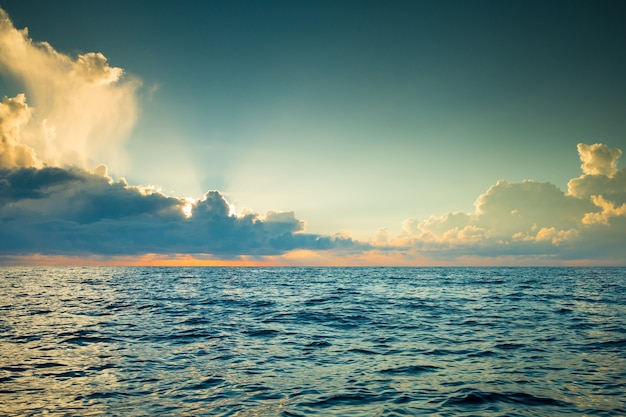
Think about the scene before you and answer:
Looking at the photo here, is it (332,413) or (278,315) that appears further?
(278,315)

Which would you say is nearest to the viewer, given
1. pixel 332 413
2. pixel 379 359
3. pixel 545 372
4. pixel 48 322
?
pixel 332 413

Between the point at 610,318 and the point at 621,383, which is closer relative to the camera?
the point at 621,383

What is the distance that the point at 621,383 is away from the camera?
42.6 feet

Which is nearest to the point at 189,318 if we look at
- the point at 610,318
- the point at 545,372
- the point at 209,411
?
the point at 209,411

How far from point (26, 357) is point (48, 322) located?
11.6 m

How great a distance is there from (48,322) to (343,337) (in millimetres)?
21190

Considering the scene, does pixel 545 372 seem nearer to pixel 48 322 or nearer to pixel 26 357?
pixel 26 357

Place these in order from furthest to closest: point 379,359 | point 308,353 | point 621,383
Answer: point 308,353 < point 379,359 < point 621,383

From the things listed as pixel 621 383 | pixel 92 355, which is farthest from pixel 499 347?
pixel 92 355

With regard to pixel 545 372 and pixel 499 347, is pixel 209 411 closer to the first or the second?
pixel 545 372

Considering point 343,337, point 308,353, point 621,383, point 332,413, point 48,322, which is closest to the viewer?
point 332,413

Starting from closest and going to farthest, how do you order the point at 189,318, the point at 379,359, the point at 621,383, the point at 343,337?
1. the point at 621,383
2. the point at 379,359
3. the point at 343,337
4. the point at 189,318

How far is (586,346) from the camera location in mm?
18766

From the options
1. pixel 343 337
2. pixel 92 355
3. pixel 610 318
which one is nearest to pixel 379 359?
pixel 343 337
